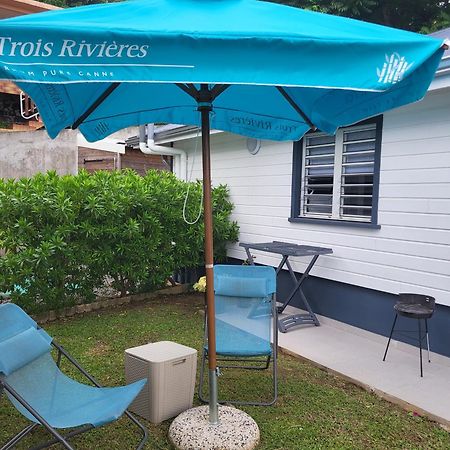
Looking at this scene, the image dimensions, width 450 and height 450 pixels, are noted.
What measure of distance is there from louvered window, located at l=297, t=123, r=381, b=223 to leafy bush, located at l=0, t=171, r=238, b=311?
5.55ft

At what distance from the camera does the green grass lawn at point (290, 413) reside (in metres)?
3.06

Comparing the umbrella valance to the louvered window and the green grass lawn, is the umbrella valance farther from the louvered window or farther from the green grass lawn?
the louvered window

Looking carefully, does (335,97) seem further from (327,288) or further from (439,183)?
(327,288)

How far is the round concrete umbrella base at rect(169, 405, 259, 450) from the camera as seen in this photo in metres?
2.83

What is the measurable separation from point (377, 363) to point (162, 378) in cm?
230

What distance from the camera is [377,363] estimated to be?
176 inches

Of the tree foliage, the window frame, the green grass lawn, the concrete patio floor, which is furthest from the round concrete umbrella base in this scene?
the tree foliage

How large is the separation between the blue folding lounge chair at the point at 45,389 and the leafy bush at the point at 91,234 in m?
2.64

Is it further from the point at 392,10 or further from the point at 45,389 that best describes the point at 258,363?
the point at 392,10

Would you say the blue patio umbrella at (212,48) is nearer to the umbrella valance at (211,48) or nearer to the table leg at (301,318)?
the umbrella valance at (211,48)

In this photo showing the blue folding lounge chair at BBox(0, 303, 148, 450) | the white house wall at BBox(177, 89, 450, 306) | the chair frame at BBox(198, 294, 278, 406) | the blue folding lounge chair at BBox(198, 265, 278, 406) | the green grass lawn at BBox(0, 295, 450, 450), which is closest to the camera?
the blue folding lounge chair at BBox(0, 303, 148, 450)

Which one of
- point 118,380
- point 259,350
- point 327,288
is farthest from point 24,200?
point 327,288

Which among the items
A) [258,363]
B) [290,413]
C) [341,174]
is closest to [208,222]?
[290,413]

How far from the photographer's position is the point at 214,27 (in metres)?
1.97
